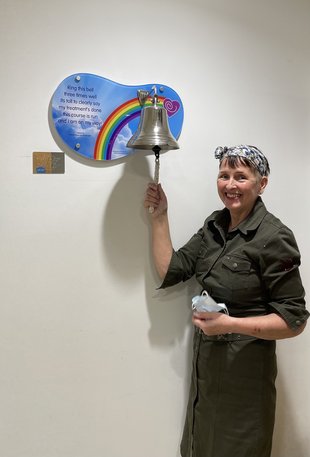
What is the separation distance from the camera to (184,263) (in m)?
1.32

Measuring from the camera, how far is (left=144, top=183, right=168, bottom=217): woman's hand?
129 centimetres

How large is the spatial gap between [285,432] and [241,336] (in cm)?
71

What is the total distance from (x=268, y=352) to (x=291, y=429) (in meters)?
0.63

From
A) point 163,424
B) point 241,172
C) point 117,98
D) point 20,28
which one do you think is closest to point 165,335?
point 163,424

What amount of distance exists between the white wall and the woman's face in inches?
7.4

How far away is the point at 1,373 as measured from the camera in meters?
1.22

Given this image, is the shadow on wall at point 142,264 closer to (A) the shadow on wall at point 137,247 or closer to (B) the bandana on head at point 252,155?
(A) the shadow on wall at point 137,247

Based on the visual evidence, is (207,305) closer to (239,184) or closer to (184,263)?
(184,263)

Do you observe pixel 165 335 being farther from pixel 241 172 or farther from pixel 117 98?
pixel 117 98

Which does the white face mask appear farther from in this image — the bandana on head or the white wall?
the bandana on head

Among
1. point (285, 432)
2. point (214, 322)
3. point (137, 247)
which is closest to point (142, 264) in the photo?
point (137, 247)

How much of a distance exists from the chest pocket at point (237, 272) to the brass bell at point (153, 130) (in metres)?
0.41

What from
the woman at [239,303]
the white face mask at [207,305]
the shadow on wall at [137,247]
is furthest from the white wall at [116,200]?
the white face mask at [207,305]

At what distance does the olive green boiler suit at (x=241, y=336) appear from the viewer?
1115 mm
